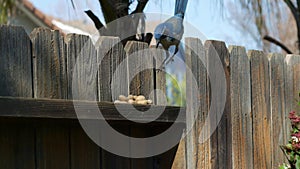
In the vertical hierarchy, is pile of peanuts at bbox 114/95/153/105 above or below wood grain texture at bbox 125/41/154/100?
below

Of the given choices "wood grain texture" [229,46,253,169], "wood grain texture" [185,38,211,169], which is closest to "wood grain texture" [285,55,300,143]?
"wood grain texture" [229,46,253,169]

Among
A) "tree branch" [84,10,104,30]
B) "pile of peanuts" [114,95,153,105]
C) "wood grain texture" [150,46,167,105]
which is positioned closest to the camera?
"pile of peanuts" [114,95,153,105]

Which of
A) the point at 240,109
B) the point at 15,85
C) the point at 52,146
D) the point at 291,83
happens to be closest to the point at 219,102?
the point at 240,109

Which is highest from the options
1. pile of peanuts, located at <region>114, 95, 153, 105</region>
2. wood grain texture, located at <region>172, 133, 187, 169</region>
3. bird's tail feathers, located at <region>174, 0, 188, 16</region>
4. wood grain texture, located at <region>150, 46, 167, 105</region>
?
bird's tail feathers, located at <region>174, 0, 188, 16</region>

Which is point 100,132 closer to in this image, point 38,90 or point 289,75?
point 38,90

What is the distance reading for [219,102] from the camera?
93.5 inches

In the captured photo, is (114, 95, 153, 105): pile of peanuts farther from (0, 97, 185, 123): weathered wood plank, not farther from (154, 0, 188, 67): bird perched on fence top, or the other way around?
(154, 0, 188, 67): bird perched on fence top

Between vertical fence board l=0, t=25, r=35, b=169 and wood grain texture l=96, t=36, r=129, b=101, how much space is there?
285 mm

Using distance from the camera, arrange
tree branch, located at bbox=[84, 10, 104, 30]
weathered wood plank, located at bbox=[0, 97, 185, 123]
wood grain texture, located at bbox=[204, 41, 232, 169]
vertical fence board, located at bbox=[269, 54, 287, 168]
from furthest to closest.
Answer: vertical fence board, located at bbox=[269, 54, 287, 168]
tree branch, located at bbox=[84, 10, 104, 30]
wood grain texture, located at bbox=[204, 41, 232, 169]
weathered wood plank, located at bbox=[0, 97, 185, 123]

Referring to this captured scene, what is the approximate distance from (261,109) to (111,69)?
82 centimetres

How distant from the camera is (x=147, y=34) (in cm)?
249

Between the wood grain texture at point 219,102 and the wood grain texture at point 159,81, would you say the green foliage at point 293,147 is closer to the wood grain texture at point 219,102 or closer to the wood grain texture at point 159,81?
the wood grain texture at point 219,102

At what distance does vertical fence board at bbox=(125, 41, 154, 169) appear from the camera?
6.98 feet

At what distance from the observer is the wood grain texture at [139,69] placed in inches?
83.8
